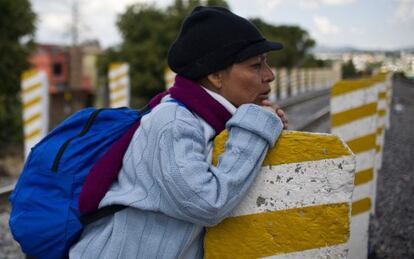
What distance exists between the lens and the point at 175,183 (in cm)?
173

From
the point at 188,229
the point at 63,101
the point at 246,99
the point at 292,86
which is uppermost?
the point at 246,99

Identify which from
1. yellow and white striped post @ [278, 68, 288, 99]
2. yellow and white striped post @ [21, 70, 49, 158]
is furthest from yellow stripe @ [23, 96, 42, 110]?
yellow and white striped post @ [278, 68, 288, 99]

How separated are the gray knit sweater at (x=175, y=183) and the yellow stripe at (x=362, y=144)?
7.77 ft

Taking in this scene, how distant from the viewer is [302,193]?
182 centimetres

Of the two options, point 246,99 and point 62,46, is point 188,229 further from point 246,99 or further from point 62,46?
point 62,46

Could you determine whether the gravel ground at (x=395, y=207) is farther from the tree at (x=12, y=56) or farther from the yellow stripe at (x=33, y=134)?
the tree at (x=12, y=56)

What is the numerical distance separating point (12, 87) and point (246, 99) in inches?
533

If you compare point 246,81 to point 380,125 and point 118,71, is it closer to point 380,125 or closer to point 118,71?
point 380,125

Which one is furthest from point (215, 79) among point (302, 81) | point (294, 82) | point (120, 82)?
point (302, 81)

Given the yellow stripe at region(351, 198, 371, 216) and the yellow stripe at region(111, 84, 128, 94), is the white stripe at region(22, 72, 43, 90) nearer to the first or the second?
the yellow stripe at region(111, 84, 128, 94)

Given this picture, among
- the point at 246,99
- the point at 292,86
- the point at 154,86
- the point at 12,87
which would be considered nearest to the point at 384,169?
the point at 246,99

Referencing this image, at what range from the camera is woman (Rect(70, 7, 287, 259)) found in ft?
5.75

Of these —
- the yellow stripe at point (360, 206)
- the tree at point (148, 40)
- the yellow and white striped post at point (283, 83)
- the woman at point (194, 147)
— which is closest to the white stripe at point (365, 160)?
the yellow stripe at point (360, 206)

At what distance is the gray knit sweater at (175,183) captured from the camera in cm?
174
